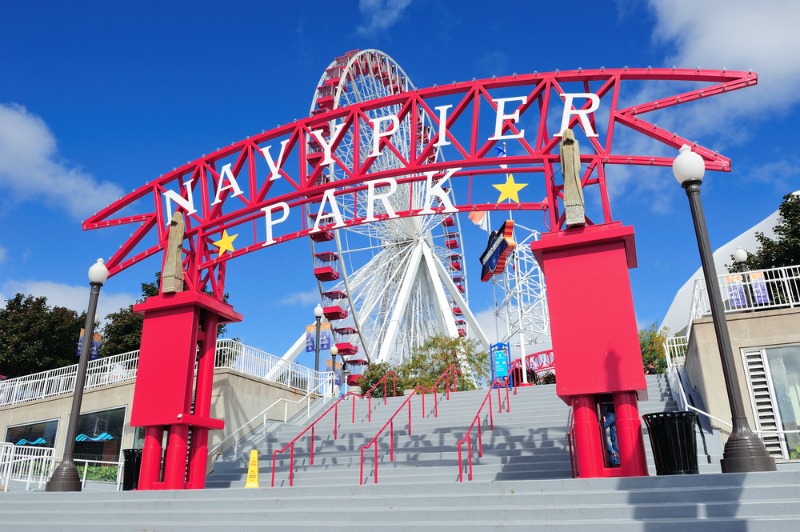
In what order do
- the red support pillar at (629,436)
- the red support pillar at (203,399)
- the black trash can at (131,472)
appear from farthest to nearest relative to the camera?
the black trash can at (131,472) → the red support pillar at (203,399) → the red support pillar at (629,436)

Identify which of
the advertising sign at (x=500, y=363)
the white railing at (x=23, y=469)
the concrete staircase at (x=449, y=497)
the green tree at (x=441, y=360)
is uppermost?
the green tree at (x=441, y=360)

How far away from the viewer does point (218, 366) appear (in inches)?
741

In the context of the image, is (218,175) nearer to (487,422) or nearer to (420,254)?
(487,422)

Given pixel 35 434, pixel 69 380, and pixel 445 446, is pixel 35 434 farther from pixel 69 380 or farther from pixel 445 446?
pixel 445 446

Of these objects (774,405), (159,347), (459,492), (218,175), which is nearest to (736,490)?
(459,492)

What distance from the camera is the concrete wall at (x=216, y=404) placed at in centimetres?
1752

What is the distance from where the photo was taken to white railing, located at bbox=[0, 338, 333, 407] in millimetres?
19188

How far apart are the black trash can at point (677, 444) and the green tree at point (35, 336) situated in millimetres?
39449

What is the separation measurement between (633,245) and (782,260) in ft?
63.5

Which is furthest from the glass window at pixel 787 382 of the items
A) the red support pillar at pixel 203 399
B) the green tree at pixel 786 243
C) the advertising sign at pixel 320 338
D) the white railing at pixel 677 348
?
the advertising sign at pixel 320 338

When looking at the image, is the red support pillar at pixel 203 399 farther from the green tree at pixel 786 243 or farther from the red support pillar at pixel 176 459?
the green tree at pixel 786 243

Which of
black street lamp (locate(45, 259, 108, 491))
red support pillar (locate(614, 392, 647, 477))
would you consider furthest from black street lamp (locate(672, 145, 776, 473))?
black street lamp (locate(45, 259, 108, 491))

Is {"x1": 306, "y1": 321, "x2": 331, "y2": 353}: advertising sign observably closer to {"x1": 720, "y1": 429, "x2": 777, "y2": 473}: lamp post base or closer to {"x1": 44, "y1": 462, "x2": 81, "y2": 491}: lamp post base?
{"x1": 44, "y1": 462, "x2": 81, "y2": 491}: lamp post base

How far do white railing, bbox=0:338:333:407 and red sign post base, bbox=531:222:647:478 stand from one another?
1065 centimetres
